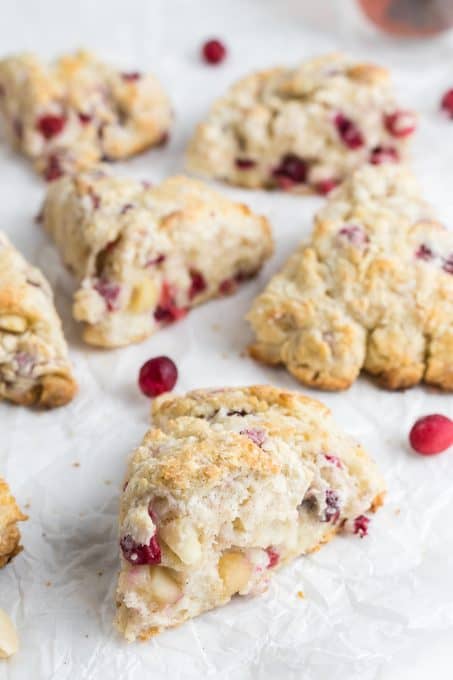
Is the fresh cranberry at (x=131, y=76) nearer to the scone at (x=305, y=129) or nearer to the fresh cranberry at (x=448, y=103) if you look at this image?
the scone at (x=305, y=129)

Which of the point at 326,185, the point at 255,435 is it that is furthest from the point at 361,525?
the point at 326,185

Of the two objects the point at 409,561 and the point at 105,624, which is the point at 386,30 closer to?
the point at 409,561

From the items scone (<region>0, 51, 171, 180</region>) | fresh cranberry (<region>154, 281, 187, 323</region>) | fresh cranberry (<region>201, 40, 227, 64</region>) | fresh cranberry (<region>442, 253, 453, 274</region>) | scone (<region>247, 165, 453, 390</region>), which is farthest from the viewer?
fresh cranberry (<region>201, 40, 227, 64</region>)

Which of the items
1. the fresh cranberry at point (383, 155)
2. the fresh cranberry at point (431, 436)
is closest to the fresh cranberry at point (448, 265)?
the fresh cranberry at point (431, 436)

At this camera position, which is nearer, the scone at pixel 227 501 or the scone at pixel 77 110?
the scone at pixel 227 501

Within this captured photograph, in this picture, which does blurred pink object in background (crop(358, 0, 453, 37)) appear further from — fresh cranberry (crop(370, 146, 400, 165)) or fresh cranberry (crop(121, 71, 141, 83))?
fresh cranberry (crop(121, 71, 141, 83))

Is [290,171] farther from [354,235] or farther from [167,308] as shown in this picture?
[167,308]

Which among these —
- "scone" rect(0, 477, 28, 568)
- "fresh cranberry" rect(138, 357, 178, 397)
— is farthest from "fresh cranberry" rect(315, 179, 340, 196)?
"scone" rect(0, 477, 28, 568)
